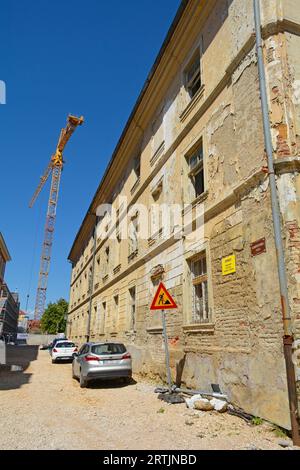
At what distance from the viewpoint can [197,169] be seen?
34.1 ft

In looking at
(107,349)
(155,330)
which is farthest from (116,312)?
(107,349)

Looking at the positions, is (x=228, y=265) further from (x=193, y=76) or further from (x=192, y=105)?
(x=193, y=76)

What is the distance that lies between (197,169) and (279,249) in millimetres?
5034

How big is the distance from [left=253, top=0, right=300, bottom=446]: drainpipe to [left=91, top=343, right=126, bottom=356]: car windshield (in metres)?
6.64

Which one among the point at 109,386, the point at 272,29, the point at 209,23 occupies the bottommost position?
the point at 109,386

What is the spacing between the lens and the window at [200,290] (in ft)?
29.0

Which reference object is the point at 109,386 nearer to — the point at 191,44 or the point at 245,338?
the point at 245,338

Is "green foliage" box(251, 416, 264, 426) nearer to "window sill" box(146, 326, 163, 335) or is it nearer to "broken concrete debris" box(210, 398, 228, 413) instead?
"broken concrete debris" box(210, 398, 228, 413)

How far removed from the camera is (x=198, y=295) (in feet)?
30.7

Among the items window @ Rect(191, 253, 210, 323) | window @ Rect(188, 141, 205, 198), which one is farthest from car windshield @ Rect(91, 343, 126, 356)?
window @ Rect(188, 141, 205, 198)

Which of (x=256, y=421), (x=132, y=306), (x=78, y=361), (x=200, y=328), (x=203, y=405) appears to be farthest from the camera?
(x=132, y=306)
